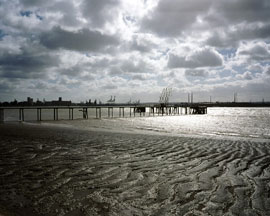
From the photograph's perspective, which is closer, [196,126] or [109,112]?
[196,126]

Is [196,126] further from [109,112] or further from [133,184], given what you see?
[109,112]

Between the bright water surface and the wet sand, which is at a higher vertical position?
the wet sand

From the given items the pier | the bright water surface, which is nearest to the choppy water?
the bright water surface

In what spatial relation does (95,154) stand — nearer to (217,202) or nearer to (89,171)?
(89,171)

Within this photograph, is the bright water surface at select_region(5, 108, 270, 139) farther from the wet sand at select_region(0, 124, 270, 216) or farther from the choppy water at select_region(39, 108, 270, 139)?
the wet sand at select_region(0, 124, 270, 216)

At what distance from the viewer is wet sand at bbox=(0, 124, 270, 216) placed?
3599mm

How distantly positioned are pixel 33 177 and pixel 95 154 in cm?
280

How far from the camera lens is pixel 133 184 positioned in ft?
15.4

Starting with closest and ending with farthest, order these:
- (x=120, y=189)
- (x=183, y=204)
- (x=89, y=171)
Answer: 1. (x=183, y=204)
2. (x=120, y=189)
3. (x=89, y=171)

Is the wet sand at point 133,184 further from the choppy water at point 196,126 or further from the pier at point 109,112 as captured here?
the pier at point 109,112

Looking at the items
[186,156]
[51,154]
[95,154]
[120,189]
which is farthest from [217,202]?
[51,154]

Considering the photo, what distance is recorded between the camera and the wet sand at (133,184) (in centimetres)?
A: 360

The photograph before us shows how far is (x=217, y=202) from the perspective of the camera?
12.5 ft

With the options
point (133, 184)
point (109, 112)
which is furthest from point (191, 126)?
point (109, 112)
